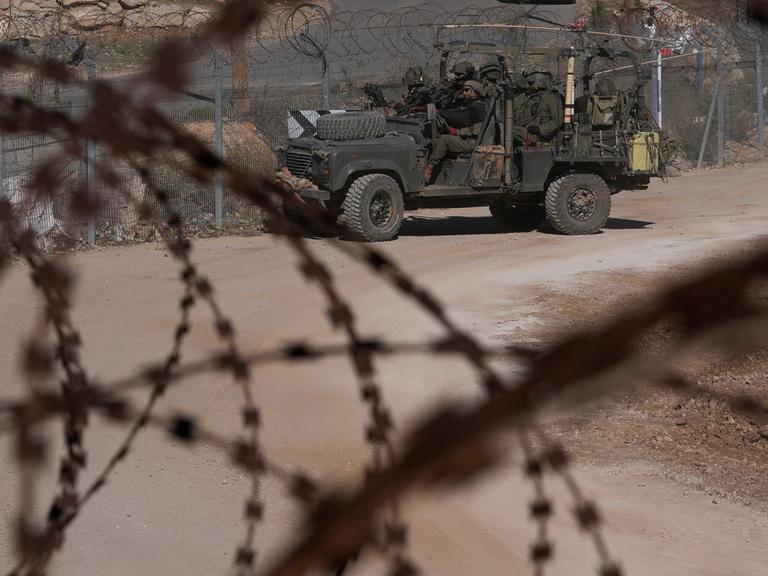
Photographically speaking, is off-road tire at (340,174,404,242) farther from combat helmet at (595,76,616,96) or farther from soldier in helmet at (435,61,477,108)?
combat helmet at (595,76,616,96)

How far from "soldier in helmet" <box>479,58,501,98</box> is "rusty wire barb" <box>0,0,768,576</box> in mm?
11569

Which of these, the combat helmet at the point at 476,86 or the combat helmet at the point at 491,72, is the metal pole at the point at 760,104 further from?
the combat helmet at the point at 476,86

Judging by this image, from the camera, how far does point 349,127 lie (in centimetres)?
1293

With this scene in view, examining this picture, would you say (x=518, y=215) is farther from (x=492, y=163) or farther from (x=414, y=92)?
(x=414, y=92)

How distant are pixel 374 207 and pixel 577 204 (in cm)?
249

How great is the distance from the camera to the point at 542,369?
31.4 inches

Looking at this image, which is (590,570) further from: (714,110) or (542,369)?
(714,110)

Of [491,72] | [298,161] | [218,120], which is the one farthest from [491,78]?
[218,120]

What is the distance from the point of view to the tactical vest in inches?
536

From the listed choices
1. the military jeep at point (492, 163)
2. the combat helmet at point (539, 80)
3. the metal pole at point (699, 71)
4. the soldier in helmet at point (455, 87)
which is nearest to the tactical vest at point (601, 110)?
the military jeep at point (492, 163)

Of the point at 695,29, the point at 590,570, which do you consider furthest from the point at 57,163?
the point at 695,29

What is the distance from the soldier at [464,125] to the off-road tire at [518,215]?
1.33m

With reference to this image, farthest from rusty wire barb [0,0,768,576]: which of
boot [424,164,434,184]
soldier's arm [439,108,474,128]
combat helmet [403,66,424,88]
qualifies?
combat helmet [403,66,424,88]

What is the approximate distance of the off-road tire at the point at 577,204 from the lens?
526 inches
